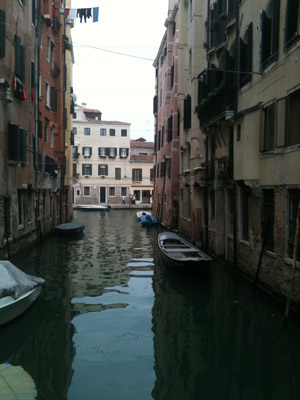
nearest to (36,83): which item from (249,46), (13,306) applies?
(249,46)

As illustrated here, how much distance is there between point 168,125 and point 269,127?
659 inches

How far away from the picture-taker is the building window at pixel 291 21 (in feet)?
27.9

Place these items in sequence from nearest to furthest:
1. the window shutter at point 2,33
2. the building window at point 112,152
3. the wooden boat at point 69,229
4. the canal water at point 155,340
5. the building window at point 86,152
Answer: the canal water at point 155,340, the window shutter at point 2,33, the wooden boat at point 69,229, the building window at point 86,152, the building window at point 112,152

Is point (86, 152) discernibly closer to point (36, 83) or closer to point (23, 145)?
point (36, 83)

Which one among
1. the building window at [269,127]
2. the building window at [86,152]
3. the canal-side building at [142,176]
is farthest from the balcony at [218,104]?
the building window at [86,152]

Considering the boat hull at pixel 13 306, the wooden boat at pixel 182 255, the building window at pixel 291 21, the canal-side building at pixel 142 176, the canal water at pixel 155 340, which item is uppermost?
the building window at pixel 291 21

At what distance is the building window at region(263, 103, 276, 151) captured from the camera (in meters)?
9.73

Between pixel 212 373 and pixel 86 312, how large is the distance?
12.1 ft

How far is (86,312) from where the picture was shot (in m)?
9.02

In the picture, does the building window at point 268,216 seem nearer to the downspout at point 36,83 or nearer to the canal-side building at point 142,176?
the downspout at point 36,83

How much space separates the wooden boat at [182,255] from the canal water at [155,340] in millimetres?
437

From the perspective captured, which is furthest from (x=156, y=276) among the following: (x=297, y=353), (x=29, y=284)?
(x=297, y=353)

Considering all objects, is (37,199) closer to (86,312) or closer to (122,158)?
(86,312)

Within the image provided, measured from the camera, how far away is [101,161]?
1909 inches
